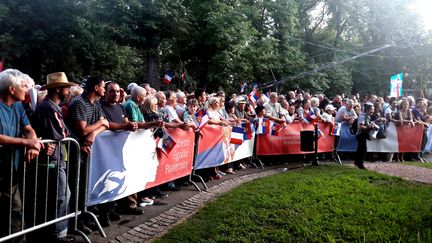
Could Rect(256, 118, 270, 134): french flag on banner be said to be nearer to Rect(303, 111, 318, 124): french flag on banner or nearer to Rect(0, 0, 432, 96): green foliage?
Rect(303, 111, 318, 124): french flag on banner

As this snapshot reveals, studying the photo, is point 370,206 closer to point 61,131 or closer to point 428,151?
point 61,131

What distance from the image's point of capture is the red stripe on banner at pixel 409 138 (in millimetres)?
13227

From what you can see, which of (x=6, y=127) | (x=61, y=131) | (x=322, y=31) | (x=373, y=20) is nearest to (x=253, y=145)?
A: (x=61, y=131)

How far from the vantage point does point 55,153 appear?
4.26 m

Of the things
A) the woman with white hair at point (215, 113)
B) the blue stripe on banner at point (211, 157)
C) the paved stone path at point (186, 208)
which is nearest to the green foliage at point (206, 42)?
the woman with white hair at point (215, 113)

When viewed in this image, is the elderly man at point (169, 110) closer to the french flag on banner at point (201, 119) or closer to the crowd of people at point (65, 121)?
the crowd of people at point (65, 121)

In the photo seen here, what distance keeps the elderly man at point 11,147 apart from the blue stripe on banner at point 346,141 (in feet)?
A: 35.2

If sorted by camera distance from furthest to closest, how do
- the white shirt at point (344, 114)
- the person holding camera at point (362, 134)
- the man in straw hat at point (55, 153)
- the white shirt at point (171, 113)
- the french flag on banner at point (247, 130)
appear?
the white shirt at point (344, 114) < the person holding camera at point (362, 134) < the french flag on banner at point (247, 130) < the white shirt at point (171, 113) < the man in straw hat at point (55, 153)

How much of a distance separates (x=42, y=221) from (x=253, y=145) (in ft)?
24.2

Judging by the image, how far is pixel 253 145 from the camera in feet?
36.1

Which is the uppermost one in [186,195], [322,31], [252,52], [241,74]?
[322,31]

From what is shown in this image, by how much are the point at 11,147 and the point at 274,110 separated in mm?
8708

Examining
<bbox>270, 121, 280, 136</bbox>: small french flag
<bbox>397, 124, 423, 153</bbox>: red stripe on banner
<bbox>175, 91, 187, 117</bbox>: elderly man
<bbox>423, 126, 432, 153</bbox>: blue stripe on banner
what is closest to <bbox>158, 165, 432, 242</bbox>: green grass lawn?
<bbox>175, 91, 187, 117</bbox>: elderly man

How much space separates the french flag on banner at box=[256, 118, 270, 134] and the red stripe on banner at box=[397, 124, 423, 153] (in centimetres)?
530
